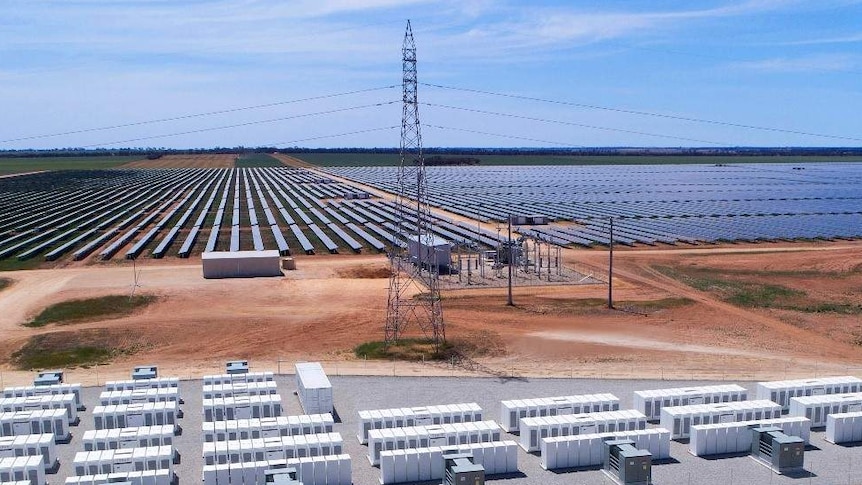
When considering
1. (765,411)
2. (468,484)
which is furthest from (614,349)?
(468,484)

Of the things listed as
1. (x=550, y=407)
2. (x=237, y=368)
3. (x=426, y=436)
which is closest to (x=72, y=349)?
(x=237, y=368)

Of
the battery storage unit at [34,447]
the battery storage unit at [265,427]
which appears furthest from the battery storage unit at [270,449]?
the battery storage unit at [34,447]

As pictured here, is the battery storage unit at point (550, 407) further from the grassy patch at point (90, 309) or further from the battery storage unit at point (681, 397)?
the grassy patch at point (90, 309)

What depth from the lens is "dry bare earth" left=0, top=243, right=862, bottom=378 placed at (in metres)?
35.6

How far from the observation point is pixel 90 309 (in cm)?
4425

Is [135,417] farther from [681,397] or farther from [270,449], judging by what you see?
[681,397]

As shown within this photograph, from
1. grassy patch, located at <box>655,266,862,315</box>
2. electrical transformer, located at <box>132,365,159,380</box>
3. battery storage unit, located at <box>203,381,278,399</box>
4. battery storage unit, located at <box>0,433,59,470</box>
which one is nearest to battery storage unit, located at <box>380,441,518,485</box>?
battery storage unit, located at <box>203,381,278,399</box>

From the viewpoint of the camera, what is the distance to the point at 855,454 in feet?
79.2

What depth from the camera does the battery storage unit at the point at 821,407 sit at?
2653 cm

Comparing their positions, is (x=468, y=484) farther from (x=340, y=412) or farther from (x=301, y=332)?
(x=301, y=332)

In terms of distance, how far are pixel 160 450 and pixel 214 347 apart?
A: 1496 cm

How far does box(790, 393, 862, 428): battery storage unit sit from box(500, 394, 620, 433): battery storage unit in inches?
245

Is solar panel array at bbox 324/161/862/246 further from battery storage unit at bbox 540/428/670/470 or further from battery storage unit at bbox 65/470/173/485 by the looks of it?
battery storage unit at bbox 65/470/173/485

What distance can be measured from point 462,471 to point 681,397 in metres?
10.5
